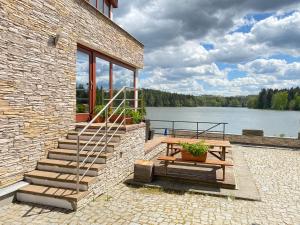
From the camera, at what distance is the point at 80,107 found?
26.2 ft

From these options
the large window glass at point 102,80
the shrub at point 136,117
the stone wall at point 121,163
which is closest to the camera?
the stone wall at point 121,163

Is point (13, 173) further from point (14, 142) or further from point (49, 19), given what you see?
point (49, 19)

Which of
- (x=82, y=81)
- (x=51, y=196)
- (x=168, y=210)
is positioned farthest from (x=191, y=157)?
(x=82, y=81)

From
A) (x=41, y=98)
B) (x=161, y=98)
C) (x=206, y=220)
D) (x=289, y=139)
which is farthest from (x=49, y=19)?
(x=161, y=98)

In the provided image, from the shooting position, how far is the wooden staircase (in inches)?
192

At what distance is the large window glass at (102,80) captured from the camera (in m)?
8.84

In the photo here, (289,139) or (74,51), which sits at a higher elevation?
(74,51)

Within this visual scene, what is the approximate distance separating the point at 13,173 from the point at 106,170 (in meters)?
1.85

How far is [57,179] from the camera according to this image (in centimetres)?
528

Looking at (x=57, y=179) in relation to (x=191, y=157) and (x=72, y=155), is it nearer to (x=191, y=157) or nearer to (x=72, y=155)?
(x=72, y=155)

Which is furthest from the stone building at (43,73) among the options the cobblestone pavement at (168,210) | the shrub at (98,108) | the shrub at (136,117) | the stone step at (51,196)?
the shrub at (136,117)

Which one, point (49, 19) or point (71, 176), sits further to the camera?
point (49, 19)

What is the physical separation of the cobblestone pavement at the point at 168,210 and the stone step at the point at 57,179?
438 millimetres

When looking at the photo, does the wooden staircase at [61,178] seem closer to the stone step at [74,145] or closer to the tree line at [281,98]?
the stone step at [74,145]
